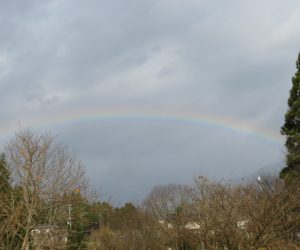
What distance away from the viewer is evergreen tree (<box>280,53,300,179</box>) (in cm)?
2727

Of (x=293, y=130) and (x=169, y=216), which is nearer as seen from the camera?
(x=293, y=130)

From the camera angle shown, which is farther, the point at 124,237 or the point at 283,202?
the point at 124,237

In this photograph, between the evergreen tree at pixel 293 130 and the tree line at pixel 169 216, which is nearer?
the tree line at pixel 169 216

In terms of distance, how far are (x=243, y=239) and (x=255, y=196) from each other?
5.80m

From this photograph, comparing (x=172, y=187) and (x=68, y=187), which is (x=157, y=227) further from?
(x=172, y=187)

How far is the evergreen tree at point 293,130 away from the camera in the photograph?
89.5ft

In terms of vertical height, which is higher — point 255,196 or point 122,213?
point 122,213

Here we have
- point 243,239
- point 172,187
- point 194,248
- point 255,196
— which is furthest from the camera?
point 172,187

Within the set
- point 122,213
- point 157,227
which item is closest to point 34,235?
point 157,227

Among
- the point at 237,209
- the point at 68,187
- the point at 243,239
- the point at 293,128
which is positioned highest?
the point at 293,128

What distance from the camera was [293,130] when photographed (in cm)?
2827

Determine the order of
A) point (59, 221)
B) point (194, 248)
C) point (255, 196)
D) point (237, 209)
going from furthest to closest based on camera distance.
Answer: point (194, 248) < point (59, 221) < point (255, 196) < point (237, 209)

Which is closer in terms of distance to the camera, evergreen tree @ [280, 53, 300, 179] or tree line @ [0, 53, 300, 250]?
tree line @ [0, 53, 300, 250]

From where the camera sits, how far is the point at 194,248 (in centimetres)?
3097
